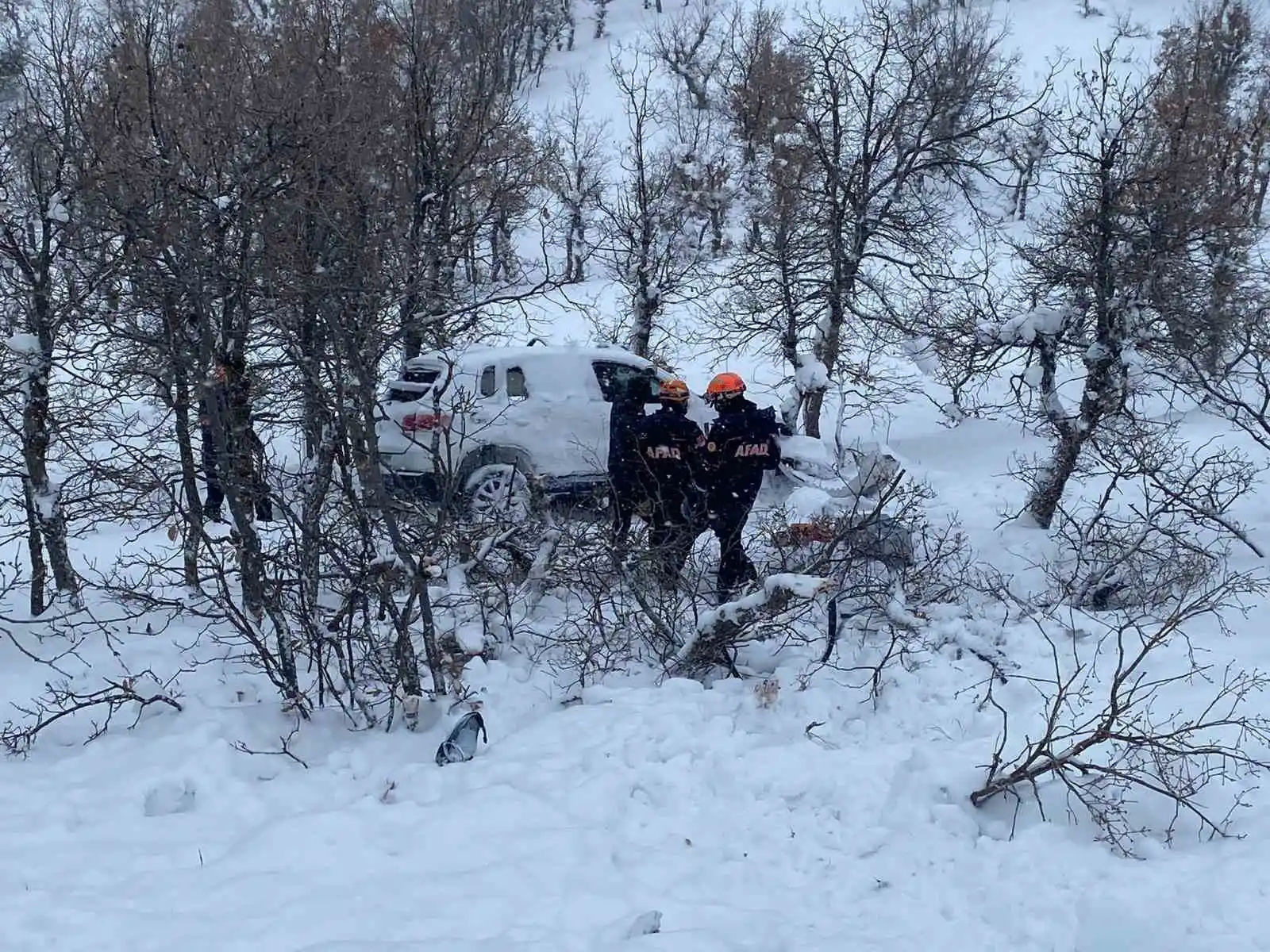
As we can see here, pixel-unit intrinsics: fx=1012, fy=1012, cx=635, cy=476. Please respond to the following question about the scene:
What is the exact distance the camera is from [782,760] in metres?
4.64

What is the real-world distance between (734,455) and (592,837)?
301cm

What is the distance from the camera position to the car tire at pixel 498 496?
20.9 feet

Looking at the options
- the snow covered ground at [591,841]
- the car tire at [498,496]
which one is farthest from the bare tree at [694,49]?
the snow covered ground at [591,841]

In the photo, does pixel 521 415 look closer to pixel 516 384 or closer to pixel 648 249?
pixel 516 384

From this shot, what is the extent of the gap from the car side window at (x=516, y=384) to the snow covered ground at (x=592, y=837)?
4452mm

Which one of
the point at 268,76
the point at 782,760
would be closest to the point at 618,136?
the point at 268,76

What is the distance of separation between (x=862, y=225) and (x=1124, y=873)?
41.7ft

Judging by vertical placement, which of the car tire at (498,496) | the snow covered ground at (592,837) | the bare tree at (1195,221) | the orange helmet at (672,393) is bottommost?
the snow covered ground at (592,837)

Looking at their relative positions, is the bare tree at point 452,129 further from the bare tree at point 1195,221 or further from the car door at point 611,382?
the bare tree at point 1195,221

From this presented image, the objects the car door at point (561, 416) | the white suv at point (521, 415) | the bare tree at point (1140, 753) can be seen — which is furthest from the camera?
the car door at point (561, 416)

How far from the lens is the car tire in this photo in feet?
20.9

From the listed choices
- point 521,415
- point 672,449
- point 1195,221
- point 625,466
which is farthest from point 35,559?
point 1195,221

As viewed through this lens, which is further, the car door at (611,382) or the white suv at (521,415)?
the car door at (611,382)

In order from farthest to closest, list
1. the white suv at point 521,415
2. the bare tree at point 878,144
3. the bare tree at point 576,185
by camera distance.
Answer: the bare tree at point 576,185
the bare tree at point 878,144
the white suv at point 521,415
